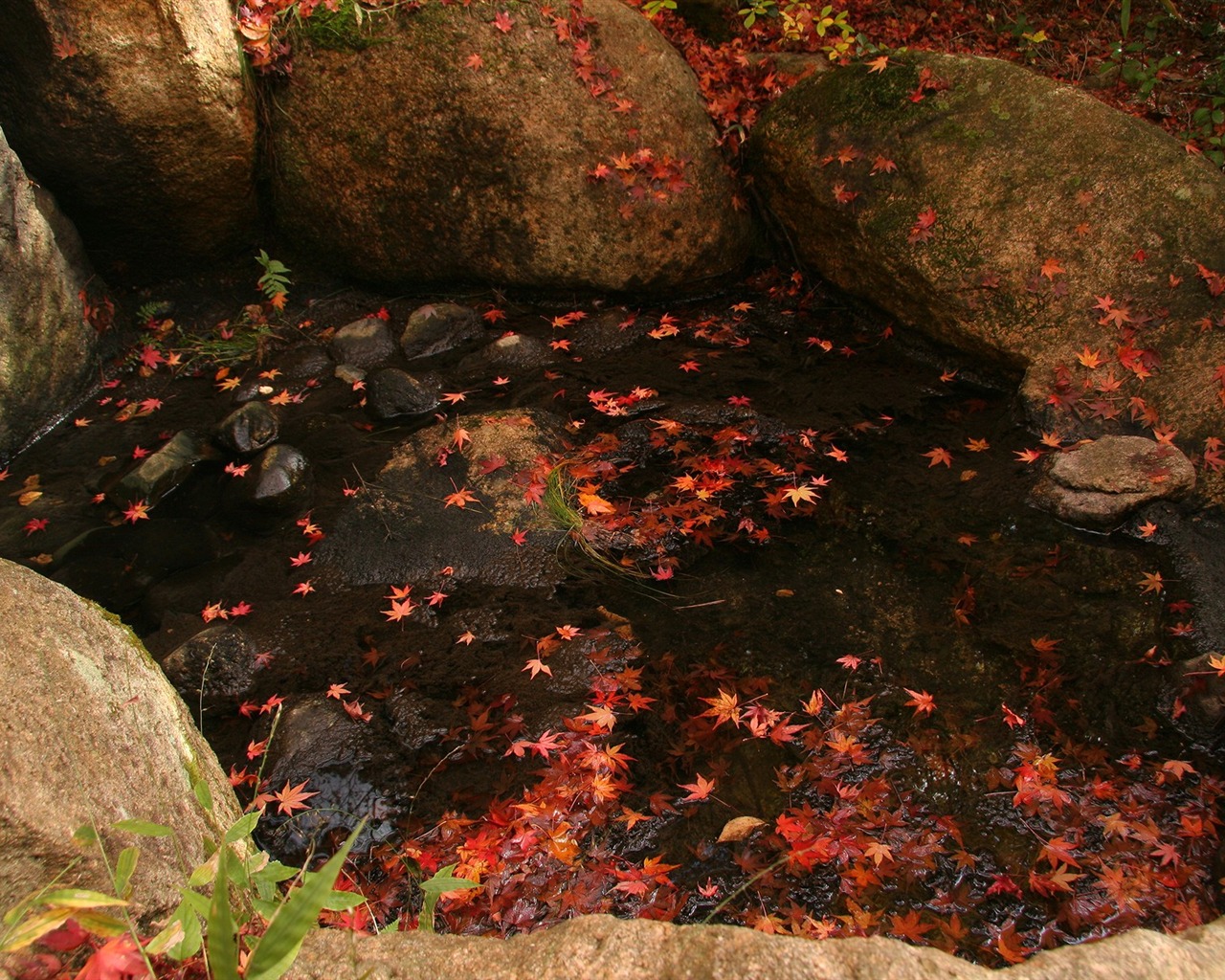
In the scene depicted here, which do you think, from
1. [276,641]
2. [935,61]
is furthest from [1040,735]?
[935,61]

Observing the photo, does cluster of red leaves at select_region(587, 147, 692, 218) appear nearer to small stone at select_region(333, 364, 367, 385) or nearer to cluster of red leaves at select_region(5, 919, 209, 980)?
small stone at select_region(333, 364, 367, 385)

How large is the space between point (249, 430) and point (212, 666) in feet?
6.72

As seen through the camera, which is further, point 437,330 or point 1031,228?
point 437,330

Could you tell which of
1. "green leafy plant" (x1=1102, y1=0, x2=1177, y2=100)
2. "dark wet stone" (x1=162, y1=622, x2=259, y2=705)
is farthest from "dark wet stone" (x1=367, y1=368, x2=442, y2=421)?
"green leafy plant" (x1=1102, y1=0, x2=1177, y2=100)

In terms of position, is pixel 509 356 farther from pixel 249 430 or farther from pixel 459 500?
pixel 249 430

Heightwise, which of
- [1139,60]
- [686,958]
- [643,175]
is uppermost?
[1139,60]

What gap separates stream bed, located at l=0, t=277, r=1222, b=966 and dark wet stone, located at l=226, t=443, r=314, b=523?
5 cm

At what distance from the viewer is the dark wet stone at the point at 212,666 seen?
3.87 metres

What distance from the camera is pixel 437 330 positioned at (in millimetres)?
6301

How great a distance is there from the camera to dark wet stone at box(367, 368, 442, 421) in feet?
18.5

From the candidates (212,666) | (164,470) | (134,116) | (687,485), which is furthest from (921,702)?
(134,116)

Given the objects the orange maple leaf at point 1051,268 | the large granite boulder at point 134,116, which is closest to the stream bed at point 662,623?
the orange maple leaf at point 1051,268

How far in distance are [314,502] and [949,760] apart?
12.7 feet

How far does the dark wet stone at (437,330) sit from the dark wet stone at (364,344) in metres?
0.14
